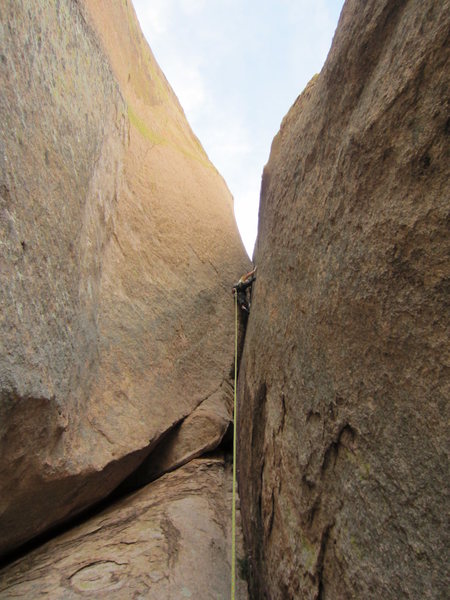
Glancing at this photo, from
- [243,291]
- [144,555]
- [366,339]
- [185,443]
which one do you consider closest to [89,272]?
[185,443]

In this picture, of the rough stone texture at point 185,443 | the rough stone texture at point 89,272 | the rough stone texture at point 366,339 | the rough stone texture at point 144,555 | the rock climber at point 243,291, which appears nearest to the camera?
the rough stone texture at point 366,339

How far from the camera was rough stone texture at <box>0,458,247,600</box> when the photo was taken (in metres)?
2.73

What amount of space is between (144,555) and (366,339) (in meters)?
2.18

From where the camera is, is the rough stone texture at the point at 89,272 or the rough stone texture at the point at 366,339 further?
the rough stone texture at the point at 89,272

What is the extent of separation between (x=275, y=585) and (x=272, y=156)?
4.14m

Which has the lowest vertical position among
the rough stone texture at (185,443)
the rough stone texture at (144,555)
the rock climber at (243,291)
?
the rough stone texture at (144,555)

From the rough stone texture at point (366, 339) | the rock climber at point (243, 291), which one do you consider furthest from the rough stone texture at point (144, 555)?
the rock climber at point (243, 291)

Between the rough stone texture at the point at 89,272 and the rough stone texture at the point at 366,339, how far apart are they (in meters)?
1.36

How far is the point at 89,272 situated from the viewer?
12.4 ft

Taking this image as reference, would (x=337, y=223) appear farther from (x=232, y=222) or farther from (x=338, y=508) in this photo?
(x=232, y=222)

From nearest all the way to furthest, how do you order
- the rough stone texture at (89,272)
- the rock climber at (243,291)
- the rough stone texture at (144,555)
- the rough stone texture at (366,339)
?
the rough stone texture at (366,339), the rough stone texture at (89,272), the rough stone texture at (144,555), the rock climber at (243,291)

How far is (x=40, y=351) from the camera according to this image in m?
2.67

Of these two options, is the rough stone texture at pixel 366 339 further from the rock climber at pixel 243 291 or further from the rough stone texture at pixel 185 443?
the rock climber at pixel 243 291

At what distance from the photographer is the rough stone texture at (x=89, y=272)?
259 cm
